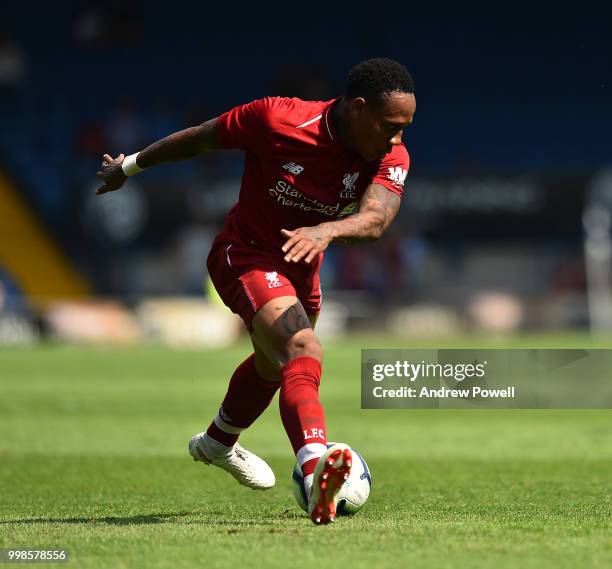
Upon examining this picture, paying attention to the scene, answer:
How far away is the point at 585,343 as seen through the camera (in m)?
→ 22.7

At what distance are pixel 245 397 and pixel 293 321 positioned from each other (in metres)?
1.15

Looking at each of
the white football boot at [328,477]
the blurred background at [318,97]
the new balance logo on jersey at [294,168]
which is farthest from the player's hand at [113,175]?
the blurred background at [318,97]

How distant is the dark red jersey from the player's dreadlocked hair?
309mm

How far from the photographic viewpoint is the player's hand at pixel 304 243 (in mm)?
5379

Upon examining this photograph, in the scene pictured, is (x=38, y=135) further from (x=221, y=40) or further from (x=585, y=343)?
(x=585, y=343)

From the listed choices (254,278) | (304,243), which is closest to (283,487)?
(254,278)

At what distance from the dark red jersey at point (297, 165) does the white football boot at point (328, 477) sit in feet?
4.96

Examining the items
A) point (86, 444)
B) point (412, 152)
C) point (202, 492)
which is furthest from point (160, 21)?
point (202, 492)

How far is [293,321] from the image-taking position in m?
5.84

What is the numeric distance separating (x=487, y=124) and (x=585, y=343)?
12155 mm

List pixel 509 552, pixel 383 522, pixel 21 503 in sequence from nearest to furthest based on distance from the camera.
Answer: pixel 509 552
pixel 383 522
pixel 21 503

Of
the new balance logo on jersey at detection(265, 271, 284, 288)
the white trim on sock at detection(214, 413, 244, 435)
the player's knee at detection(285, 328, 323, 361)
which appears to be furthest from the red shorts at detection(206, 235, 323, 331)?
the white trim on sock at detection(214, 413, 244, 435)

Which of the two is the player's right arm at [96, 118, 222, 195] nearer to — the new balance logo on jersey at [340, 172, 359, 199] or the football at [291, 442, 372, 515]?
the new balance logo on jersey at [340, 172, 359, 199]

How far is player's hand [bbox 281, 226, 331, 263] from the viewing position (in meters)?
5.38
